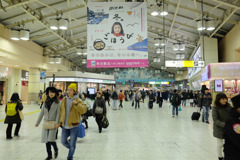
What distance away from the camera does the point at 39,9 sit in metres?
12.2

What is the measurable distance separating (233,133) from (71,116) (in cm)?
267

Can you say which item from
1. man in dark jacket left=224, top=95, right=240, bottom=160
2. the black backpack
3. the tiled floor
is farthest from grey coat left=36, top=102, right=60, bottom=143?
the black backpack

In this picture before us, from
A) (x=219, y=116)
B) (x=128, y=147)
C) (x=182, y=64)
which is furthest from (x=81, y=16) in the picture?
(x=219, y=116)

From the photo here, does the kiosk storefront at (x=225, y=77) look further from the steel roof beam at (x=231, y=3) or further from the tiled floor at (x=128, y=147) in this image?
the tiled floor at (x=128, y=147)

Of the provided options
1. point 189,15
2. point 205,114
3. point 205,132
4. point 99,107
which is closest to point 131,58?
point 99,107

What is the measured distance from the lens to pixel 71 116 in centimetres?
366

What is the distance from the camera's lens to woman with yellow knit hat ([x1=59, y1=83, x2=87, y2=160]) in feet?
12.0

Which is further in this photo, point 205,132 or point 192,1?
point 192,1

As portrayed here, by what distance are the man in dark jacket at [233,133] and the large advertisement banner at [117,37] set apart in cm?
390

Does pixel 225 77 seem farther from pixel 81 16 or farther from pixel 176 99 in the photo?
pixel 81 16

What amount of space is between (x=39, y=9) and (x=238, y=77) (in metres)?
13.4

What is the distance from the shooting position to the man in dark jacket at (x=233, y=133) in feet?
6.17

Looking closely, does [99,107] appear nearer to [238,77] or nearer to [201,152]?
[201,152]

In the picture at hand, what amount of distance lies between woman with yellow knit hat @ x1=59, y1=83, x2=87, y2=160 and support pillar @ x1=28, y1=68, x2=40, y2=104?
59.8 ft
